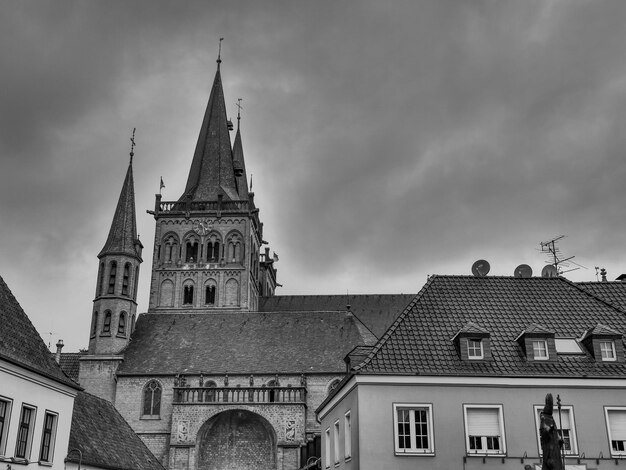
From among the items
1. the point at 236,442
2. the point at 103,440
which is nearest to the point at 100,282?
the point at 236,442

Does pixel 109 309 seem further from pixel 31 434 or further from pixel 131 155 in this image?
pixel 31 434

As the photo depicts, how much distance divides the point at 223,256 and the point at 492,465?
48.9 metres

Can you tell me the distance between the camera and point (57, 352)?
184ft

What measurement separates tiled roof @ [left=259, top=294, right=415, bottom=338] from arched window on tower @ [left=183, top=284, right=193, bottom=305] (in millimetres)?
6915

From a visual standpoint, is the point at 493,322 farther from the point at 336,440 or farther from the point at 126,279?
the point at 126,279

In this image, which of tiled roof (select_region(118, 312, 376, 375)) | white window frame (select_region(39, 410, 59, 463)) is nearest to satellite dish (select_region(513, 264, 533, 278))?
white window frame (select_region(39, 410, 59, 463))

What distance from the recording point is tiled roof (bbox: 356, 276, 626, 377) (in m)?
22.1

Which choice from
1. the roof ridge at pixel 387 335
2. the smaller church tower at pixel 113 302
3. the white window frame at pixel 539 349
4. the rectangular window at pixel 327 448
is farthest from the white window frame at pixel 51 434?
the smaller church tower at pixel 113 302

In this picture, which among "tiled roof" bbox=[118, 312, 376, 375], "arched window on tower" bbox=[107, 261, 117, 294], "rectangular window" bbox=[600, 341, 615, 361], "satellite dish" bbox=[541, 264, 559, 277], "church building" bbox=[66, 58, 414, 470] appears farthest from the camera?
"arched window on tower" bbox=[107, 261, 117, 294]

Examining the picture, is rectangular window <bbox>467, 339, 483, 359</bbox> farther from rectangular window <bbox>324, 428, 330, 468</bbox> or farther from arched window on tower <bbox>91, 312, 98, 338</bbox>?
arched window on tower <bbox>91, 312, 98, 338</bbox>

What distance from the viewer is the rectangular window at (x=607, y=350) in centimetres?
2270

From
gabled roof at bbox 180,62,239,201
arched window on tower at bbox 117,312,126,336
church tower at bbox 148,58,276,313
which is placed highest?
gabled roof at bbox 180,62,239,201

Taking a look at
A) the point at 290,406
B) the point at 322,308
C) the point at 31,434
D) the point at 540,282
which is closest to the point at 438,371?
the point at 540,282

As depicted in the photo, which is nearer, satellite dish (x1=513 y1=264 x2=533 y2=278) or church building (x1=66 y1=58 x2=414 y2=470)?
satellite dish (x1=513 y1=264 x2=533 y2=278)
